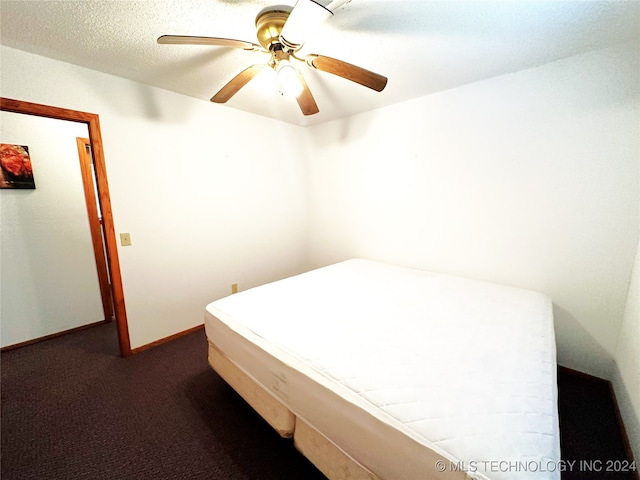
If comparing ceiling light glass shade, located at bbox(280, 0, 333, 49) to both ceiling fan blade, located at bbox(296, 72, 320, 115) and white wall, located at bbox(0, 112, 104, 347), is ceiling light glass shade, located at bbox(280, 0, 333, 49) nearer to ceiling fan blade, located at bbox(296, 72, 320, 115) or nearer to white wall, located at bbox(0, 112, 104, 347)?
ceiling fan blade, located at bbox(296, 72, 320, 115)

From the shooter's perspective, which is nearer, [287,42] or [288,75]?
[287,42]

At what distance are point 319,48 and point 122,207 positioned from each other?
6.26 feet

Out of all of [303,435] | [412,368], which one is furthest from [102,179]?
[412,368]

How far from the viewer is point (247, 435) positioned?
1.43 meters

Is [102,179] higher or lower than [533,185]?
higher

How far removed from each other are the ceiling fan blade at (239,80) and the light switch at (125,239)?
4.35ft

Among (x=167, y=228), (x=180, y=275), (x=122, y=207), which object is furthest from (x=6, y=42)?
(x=180, y=275)

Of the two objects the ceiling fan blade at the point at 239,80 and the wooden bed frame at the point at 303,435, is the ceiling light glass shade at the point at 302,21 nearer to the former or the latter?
the ceiling fan blade at the point at 239,80

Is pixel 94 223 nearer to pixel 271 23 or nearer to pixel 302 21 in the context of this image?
pixel 271 23

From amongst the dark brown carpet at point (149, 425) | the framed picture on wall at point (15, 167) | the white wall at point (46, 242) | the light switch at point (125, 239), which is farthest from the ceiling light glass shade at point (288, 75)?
the framed picture on wall at point (15, 167)

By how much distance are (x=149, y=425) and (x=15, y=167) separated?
254 cm

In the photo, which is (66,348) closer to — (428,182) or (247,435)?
(247,435)

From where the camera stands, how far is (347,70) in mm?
1361

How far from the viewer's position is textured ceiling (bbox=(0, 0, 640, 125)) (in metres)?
1.23
